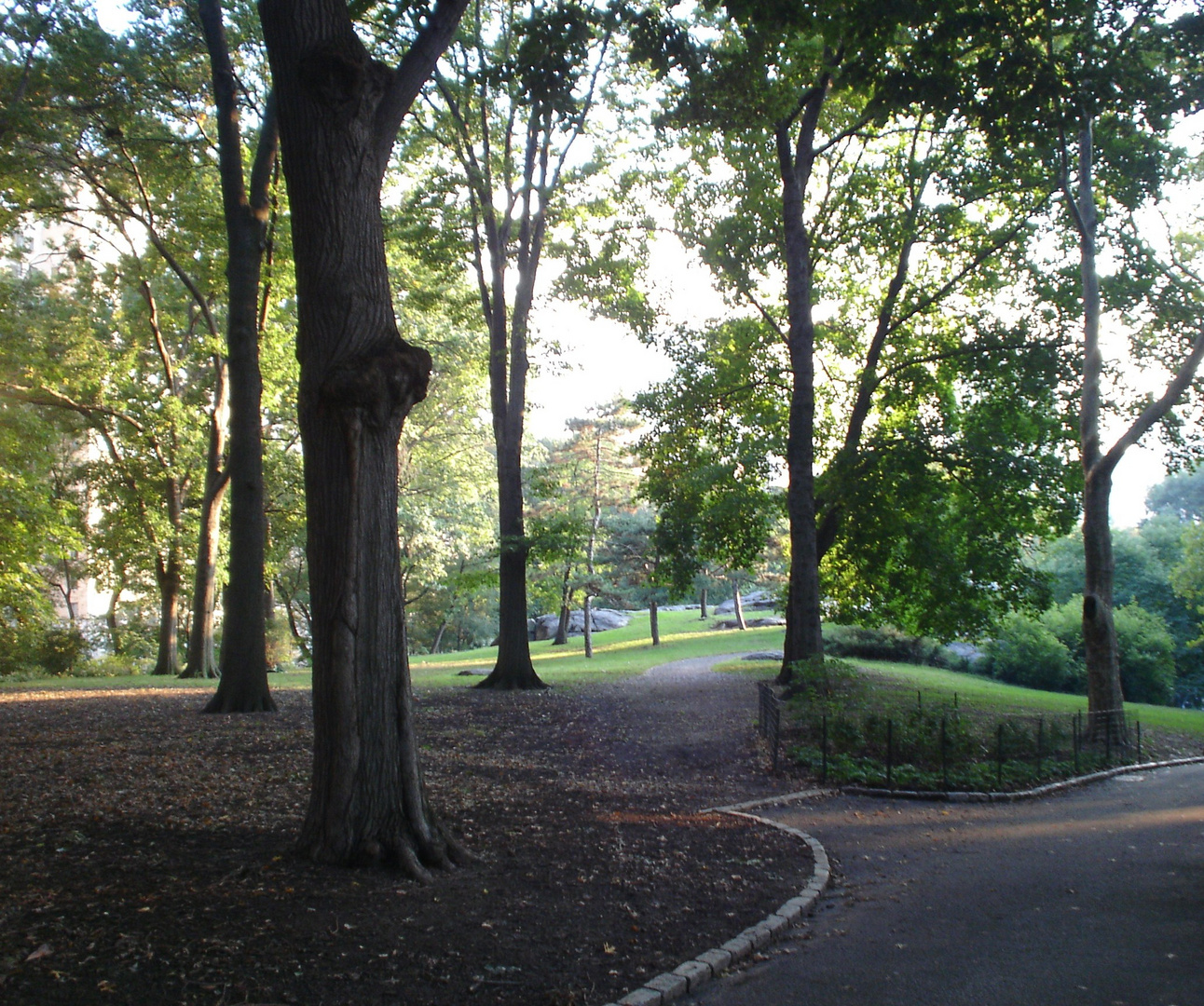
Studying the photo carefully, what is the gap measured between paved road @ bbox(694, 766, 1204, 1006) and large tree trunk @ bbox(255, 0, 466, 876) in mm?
2495

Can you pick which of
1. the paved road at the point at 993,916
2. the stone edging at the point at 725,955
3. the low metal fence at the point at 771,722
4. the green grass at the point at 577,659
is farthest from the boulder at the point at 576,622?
the stone edging at the point at 725,955

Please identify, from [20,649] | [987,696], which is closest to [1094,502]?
[987,696]

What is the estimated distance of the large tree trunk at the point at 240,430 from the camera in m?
13.4

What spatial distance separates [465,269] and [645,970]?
19.0 m

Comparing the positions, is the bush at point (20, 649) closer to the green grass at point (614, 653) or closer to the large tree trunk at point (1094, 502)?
the green grass at point (614, 653)

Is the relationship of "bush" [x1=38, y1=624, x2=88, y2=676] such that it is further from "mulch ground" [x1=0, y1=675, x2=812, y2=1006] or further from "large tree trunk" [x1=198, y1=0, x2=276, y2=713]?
"mulch ground" [x1=0, y1=675, x2=812, y2=1006]

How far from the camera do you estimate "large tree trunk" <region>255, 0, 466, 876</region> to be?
552 centimetres

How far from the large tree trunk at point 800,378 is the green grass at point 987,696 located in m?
3.49

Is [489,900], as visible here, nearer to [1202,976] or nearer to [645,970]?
[645,970]

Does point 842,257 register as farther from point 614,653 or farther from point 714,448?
point 614,653

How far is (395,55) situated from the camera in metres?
13.9

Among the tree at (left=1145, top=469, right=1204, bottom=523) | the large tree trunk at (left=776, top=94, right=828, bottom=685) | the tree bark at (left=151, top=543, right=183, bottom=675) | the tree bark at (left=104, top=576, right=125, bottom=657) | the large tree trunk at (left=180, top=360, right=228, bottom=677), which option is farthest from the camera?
the tree at (left=1145, top=469, right=1204, bottom=523)

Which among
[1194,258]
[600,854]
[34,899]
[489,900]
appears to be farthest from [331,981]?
[1194,258]

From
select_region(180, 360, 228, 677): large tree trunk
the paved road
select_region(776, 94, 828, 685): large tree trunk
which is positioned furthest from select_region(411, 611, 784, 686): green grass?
the paved road
